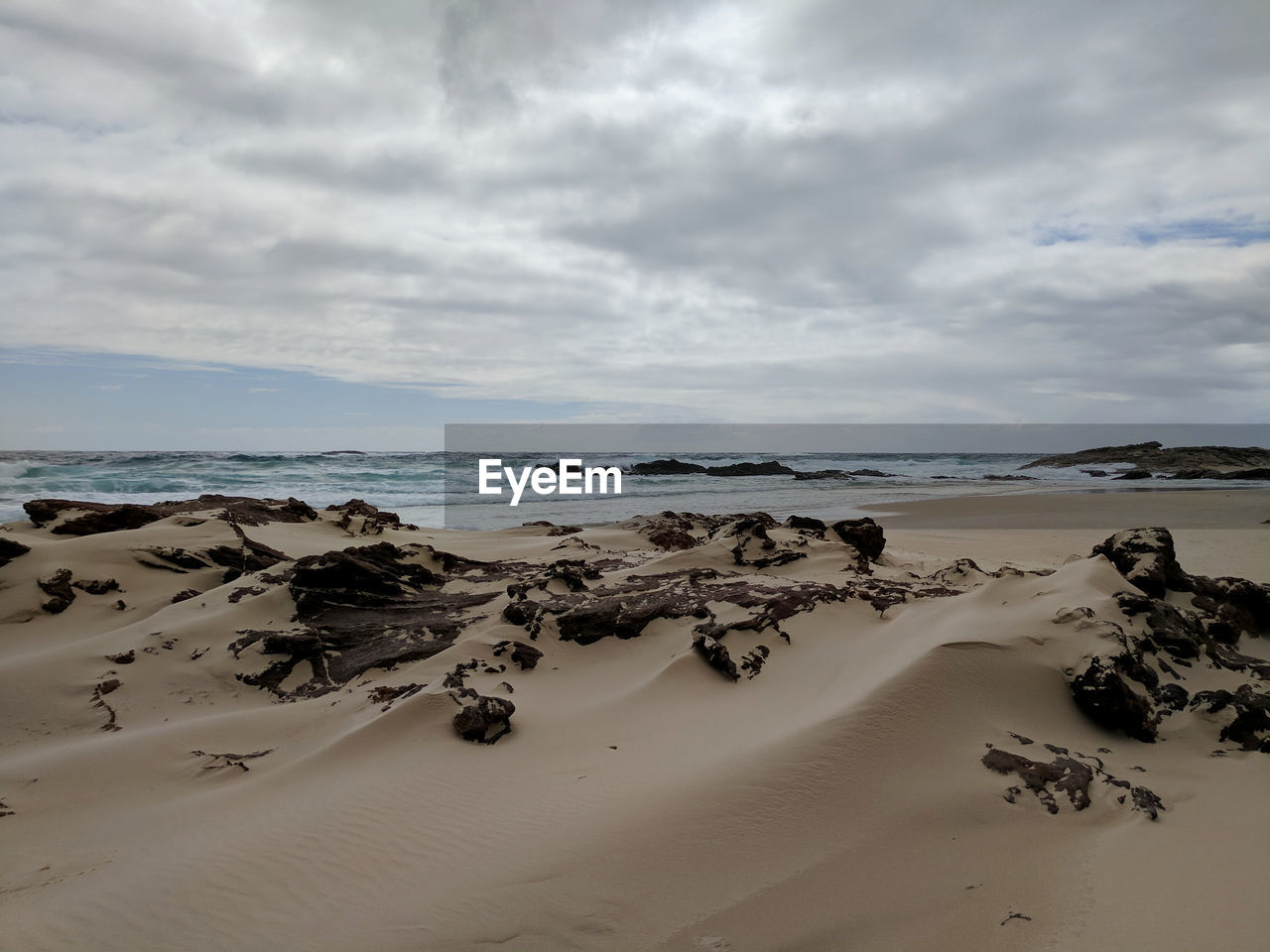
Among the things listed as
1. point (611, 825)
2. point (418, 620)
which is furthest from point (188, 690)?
point (611, 825)

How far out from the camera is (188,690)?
11.4 feet

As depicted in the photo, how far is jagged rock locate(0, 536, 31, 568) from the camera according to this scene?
4.57 m

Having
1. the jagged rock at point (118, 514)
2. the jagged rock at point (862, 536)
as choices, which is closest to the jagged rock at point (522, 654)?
the jagged rock at point (862, 536)

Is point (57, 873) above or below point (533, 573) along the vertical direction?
below

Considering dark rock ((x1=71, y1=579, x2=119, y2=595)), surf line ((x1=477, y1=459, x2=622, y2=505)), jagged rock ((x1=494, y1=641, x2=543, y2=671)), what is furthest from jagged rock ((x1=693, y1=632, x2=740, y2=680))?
surf line ((x1=477, y1=459, x2=622, y2=505))

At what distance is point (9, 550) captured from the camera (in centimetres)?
461

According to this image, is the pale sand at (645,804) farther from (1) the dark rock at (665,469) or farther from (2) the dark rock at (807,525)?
(1) the dark rock at (665,469)

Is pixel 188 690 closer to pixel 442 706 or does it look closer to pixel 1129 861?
pixel 442 706

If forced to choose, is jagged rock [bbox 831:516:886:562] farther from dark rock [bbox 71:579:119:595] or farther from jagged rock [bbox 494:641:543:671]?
dark rock [bbox 71:579:119:595]

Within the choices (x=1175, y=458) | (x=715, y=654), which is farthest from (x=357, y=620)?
(x=1175, y=458)

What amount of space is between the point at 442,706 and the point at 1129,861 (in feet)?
8.18

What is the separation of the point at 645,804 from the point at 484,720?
0.91 meters

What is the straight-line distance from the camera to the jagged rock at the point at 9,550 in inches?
180

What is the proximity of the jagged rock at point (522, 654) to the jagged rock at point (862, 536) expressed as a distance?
345 centimetres
